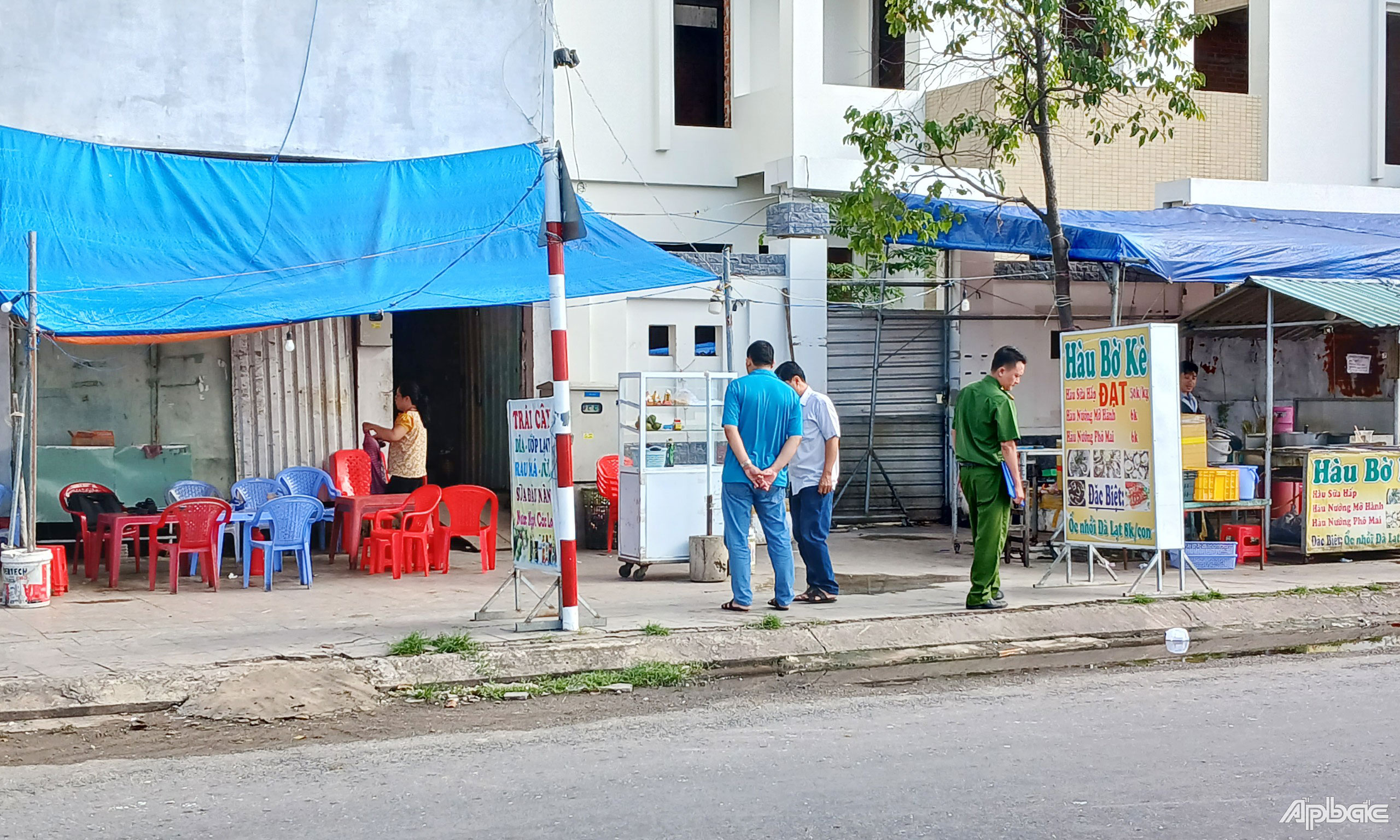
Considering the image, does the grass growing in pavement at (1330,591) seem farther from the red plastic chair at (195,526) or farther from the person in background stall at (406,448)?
the red plastic chair at (195,526)

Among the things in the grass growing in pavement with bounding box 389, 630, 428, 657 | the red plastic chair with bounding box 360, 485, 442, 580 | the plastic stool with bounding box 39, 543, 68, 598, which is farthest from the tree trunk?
the plastic stool with bounding box 39, 543, 68, 598

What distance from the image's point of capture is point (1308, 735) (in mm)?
6582

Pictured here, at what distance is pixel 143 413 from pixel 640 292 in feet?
17.1

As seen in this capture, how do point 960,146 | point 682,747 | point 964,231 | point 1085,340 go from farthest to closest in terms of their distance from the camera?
point 960,146 < point 964,231 < point 1085,340 < point 682,747

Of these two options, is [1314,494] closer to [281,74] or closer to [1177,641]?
[1177,641]

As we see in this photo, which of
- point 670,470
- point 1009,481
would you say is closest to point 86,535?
point 670,470

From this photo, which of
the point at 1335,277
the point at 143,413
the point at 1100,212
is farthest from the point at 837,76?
the point at 143,413

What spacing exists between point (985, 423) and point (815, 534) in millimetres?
1488

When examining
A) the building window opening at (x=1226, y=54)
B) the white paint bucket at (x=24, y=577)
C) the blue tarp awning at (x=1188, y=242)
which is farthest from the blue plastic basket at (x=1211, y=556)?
the building window opening at (x=1226, y=54)

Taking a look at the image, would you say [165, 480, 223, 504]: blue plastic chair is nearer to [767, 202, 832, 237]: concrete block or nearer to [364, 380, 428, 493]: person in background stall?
[364, 380, 428, 493]: person in background stall

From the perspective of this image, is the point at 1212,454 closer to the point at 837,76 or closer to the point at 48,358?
the point at 837,76

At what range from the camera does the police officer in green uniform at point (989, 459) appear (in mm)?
9898

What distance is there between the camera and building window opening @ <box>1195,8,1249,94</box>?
21.4 metres

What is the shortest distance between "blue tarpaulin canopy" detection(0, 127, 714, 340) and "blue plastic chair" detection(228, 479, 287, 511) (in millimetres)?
1887
